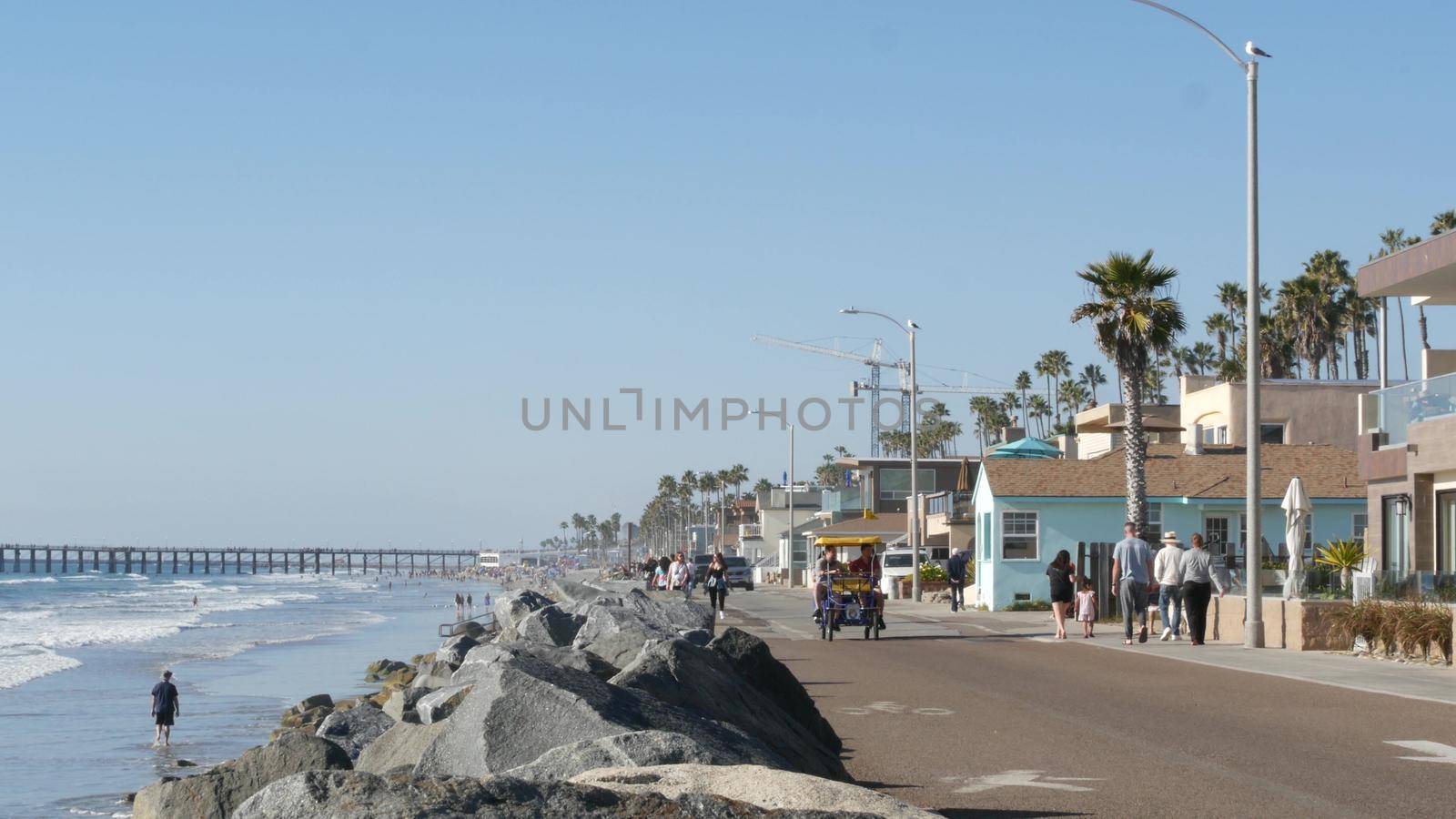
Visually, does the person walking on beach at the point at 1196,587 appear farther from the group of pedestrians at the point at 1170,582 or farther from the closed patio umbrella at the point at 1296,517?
the closed patio umbrella at the point at 1296,517

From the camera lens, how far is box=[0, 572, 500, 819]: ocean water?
20.5 meters

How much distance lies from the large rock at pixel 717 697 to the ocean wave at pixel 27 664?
29650 millimetres

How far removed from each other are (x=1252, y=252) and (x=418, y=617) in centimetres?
6119

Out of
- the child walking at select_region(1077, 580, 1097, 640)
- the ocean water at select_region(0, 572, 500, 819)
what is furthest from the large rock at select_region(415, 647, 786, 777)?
the child walking at select_region(1077, 580, 1097, 640)

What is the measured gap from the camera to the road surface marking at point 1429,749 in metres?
11.0

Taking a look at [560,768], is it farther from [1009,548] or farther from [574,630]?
[1009,548]

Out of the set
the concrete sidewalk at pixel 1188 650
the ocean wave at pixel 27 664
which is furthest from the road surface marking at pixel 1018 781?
the ocean wave at pixel 27 664

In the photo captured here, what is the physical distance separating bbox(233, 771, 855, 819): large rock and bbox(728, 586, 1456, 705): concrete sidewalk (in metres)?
11.9

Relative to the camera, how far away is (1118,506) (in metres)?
42.3

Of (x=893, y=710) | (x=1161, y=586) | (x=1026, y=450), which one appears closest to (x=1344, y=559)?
(x=1161, y=586)

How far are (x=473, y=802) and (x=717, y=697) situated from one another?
530cm

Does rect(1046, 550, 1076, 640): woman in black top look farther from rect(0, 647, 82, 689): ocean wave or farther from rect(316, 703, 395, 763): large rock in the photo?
rect(0, 647, 82, 689): ocean wave

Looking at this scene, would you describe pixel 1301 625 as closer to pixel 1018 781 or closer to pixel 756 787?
pixel 1018 781

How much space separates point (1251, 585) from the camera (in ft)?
74.9
